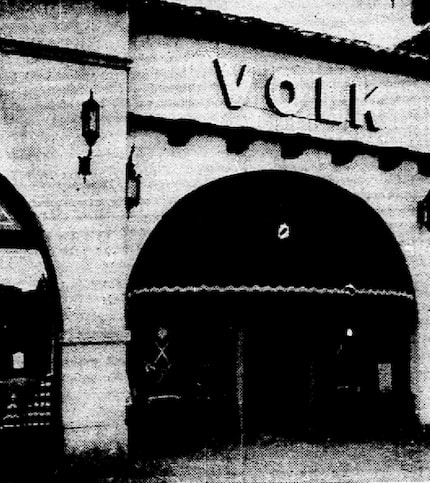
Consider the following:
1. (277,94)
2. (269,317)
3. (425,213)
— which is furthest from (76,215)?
(425,213)

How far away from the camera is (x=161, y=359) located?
933 centimetres

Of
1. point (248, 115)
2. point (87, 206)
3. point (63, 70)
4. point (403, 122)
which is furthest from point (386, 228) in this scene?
point (63, 70)

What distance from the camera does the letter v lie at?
9.52m

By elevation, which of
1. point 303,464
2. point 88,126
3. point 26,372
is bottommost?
point 303,464

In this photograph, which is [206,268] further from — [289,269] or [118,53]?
[118,53]

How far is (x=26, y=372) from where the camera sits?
29.0 ft

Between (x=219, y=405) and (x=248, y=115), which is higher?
(x=248, y=115)

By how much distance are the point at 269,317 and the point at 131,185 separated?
9.84 ft

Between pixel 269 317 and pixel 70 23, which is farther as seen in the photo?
pixel 269 317

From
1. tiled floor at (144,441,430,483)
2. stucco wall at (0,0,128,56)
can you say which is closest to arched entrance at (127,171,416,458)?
tiled floor at (144,441,430,483)

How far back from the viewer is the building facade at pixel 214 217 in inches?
320

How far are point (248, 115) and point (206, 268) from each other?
10.0ft

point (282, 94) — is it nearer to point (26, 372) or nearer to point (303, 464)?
point (303, 464)

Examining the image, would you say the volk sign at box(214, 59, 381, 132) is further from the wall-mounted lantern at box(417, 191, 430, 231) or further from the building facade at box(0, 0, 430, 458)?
the wall-mounted lantern at box(417, 191, 430, 231)
